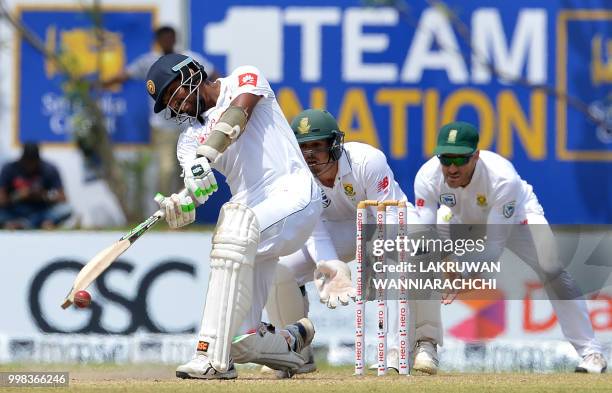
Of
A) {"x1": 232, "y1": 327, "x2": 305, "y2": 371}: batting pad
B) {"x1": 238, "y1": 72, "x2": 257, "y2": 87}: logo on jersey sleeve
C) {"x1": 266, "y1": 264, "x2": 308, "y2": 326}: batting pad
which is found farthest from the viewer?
{"x1": 266, "y1": 264, "x2": 308, "y2": 326}: batting pad

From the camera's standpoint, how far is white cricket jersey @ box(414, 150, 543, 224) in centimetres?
884

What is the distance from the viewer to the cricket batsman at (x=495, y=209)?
865cm

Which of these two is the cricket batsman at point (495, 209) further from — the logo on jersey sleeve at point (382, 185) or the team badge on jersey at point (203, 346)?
the team badge on jersey at point (203, 346)

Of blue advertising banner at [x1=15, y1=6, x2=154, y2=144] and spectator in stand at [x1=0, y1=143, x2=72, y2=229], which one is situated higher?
blue advertising banner at [x1=15, y1=6, x2=154, y2=144]

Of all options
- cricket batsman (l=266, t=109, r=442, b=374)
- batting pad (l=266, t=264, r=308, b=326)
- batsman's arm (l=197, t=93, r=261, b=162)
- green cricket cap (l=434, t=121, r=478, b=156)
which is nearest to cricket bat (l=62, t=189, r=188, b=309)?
batsman's arm (l=197, t=93, r=261, b=162)

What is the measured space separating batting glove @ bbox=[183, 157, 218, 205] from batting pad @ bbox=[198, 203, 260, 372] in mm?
156

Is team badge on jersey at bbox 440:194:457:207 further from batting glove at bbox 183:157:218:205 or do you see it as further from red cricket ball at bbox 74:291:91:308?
red cricket ball at bbox 74:291:91:308

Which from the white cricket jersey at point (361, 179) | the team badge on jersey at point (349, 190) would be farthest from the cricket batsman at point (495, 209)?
the team badge on jersey at point (349, 190)

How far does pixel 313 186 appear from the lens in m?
7.20

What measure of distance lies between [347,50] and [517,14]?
1.59 metres

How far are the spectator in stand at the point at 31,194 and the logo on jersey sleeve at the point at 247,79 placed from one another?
19.1 ft

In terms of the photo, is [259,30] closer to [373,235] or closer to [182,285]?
[182,285]

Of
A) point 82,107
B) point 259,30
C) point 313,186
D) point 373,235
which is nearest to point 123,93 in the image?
point 82,107

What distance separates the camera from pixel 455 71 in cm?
1399
